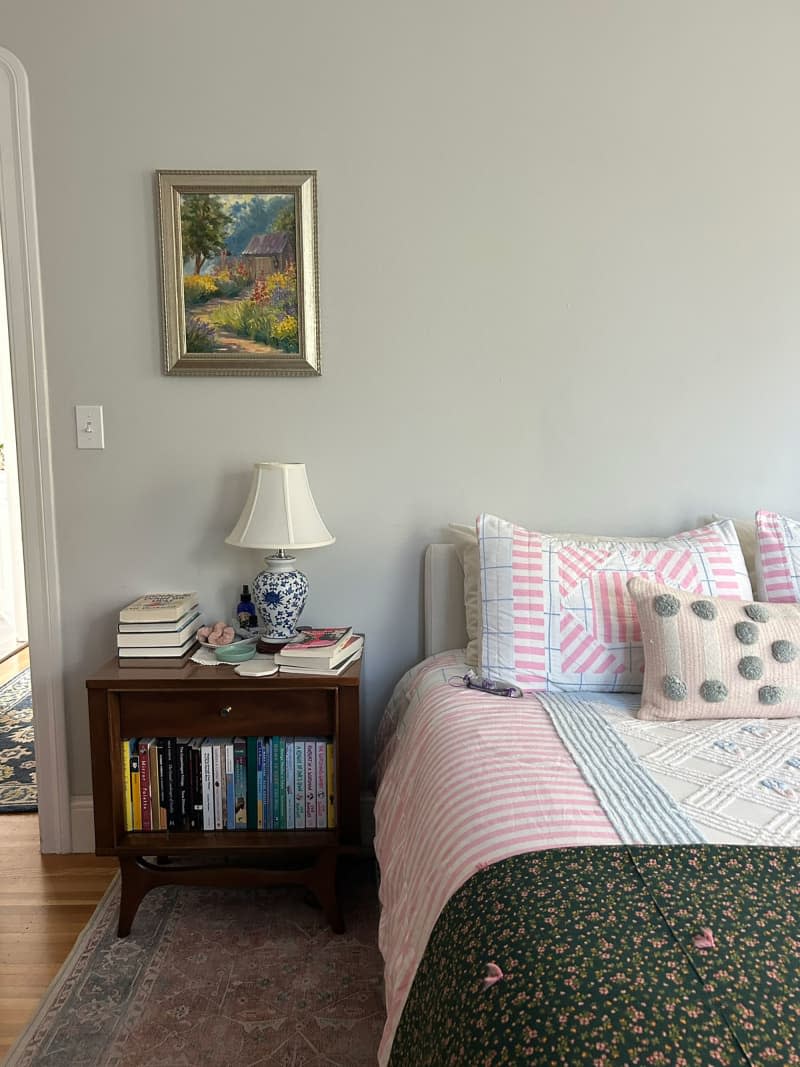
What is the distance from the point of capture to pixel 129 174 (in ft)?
6.89

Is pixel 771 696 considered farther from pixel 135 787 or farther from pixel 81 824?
pixel 81 824

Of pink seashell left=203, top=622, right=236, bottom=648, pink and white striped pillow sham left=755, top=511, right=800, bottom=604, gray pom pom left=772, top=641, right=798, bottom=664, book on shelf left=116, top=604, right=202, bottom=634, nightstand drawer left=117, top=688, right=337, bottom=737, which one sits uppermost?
pink and white striped pillow sham left=755, top=511, right=800, bottom=604

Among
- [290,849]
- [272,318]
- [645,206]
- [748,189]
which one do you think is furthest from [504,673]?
[748,189]

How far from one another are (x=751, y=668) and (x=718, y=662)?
0.07m

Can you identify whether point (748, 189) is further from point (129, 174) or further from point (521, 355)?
point (129, 174)

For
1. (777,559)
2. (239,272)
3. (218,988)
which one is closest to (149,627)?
(218,988)

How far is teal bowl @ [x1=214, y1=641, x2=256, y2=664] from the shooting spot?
6.45 ft

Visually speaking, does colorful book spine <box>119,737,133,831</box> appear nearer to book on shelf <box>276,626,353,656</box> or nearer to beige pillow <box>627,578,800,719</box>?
book on shelf <box>276,626,353,656</box>

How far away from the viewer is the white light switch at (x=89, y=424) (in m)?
2.18

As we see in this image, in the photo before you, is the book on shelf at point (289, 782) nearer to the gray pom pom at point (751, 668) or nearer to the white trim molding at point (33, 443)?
the white trim molding at point (33, 443)

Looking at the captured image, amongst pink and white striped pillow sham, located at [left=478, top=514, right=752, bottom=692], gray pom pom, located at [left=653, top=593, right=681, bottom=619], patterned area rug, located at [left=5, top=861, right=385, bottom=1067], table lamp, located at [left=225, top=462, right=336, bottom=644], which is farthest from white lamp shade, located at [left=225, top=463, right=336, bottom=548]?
patterned area rug, located at [left=5, top=861, right=385, bottom=1067]

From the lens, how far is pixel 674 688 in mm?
1635

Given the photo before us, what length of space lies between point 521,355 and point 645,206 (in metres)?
0.54

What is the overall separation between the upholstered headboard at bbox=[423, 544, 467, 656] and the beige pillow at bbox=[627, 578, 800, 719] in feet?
2.06
